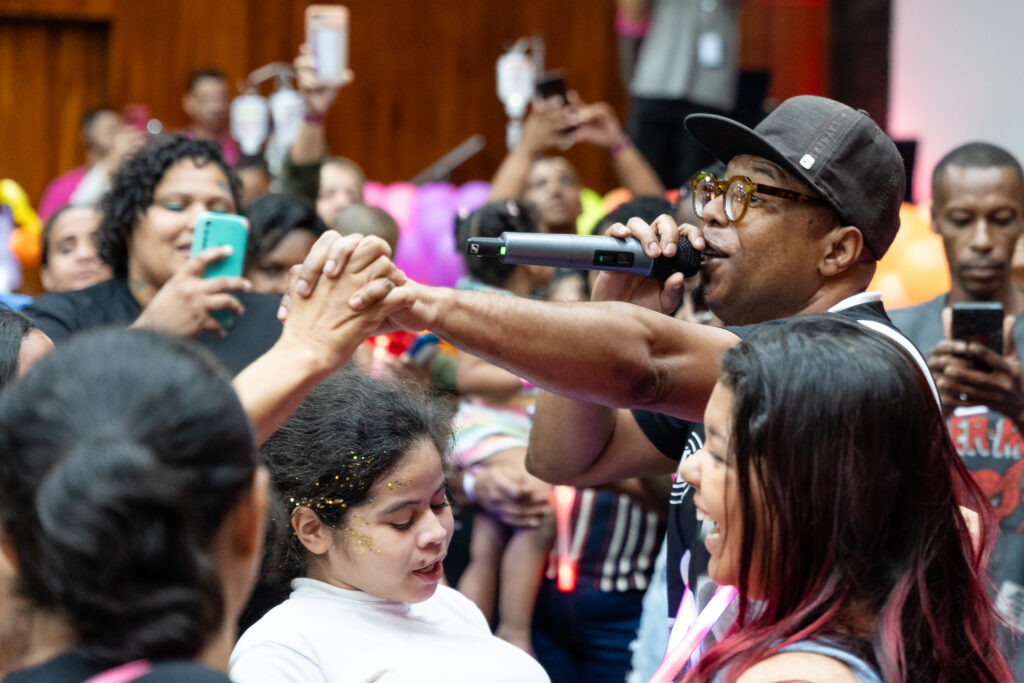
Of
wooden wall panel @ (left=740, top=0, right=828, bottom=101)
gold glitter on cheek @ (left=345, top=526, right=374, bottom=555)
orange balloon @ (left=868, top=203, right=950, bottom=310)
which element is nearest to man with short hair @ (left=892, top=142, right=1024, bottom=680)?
gold glitter on cheek @ (left=345, top=526, right=374, bottom=555)

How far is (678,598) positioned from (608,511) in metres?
0.95

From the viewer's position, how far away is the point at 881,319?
73.6 inches

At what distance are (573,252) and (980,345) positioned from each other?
1.26 meters

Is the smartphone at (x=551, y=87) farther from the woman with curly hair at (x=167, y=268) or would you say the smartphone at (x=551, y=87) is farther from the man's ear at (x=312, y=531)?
the man's ear at (x=312, y=531)

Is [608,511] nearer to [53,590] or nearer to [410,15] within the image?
[53,590]

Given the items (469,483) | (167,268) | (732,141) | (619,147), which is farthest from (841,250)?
(619,147)

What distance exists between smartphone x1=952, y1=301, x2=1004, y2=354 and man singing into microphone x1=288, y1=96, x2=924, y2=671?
62 centimetres

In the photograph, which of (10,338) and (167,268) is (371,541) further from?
(167,268)

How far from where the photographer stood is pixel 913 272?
14.8 feet

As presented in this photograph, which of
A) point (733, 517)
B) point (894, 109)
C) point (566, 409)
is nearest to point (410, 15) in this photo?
point (894, 109)

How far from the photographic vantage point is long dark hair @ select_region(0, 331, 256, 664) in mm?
921

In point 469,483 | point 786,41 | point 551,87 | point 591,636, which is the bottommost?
point 591,636

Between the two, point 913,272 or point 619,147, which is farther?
point 913,272

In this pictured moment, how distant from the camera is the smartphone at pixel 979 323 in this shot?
247 centimetres
